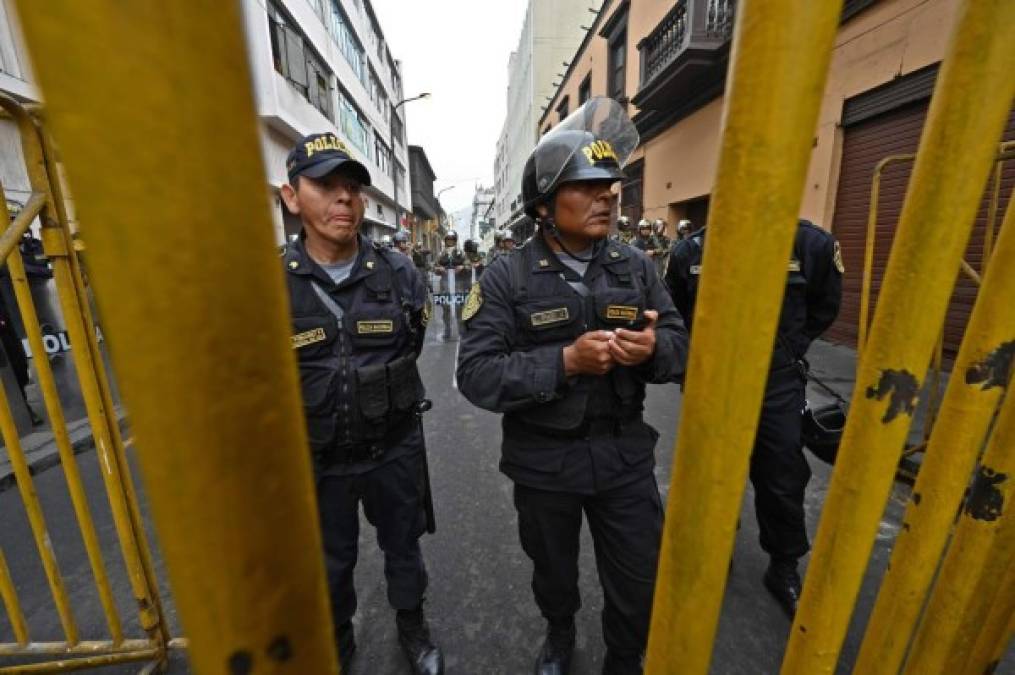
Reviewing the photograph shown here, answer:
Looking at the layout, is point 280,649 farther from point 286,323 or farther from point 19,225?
point 19,225

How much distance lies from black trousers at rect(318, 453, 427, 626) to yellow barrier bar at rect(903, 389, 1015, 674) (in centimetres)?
172

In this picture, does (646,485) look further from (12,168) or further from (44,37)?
(12,168)

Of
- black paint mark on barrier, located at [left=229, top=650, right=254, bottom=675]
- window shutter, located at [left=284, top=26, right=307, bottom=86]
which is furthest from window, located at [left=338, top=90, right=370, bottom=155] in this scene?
black paint mark on barrier, located at [left=229, top=650, right=254, bottom=675]

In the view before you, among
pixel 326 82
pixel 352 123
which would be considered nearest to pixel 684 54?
pixel 326 82

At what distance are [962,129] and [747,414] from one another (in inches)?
15.2

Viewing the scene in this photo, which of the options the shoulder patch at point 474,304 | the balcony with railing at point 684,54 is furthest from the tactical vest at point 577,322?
the balcony with railing at point 684,54

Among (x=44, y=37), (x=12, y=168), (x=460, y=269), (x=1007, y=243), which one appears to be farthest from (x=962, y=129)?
(x=460, y=269)

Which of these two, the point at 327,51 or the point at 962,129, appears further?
the point at 327,51

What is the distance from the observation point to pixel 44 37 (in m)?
0.24

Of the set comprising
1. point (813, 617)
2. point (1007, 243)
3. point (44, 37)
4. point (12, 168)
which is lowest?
point (813, 617)

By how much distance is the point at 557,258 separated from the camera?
1843mm

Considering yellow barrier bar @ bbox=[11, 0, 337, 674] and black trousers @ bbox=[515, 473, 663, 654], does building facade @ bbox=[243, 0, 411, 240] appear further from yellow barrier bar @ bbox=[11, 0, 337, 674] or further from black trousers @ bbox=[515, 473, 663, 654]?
black trousers @ bbox=[515, 473, 663, 654]

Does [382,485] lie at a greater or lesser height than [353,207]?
lesser

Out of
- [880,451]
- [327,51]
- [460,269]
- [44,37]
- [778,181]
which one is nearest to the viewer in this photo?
[44,37]
